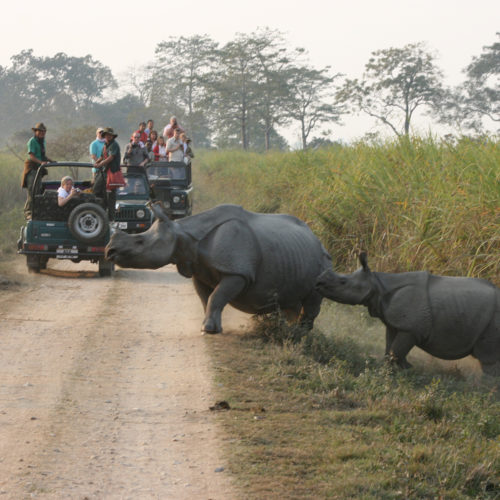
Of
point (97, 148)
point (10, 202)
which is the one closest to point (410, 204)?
point (97, 148)

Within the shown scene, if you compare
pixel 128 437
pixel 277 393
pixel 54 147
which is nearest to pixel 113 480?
pixel 128 437

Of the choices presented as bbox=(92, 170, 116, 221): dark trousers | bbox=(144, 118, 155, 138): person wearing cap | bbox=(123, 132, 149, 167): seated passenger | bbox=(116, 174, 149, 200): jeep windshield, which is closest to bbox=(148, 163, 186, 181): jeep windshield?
bbox=(123, 132, 149, 167): seated passenger

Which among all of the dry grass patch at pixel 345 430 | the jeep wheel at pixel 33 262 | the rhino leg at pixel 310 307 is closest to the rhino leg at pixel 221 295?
the dry grass patch at pixel 345 430

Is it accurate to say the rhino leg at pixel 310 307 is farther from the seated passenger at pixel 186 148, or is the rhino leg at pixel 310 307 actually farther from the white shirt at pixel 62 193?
the seated passenger at pixel 186 148

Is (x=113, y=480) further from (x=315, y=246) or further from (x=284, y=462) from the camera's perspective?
(x=315, y=246)

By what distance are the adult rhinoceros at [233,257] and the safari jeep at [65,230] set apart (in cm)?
465

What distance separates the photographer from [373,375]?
7180mm

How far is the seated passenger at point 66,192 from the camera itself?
1322 centimetres

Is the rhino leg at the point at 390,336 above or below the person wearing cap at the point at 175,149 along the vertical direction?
below

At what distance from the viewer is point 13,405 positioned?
6.02 m

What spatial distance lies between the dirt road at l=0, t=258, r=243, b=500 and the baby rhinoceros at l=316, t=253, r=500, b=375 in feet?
5.28

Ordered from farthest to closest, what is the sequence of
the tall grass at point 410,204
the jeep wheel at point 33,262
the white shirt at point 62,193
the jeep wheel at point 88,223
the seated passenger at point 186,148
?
the seated passenger at point 186,148 → the jeep wheel at point 33,262 → the white shirt at point 62,193 → the jeep wheel at point 88,223 → the tall grass at point 410,204

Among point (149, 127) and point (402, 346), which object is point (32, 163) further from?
point (149, 127)

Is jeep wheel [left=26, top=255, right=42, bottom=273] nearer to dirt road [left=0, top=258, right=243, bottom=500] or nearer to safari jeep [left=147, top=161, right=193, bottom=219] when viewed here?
dirt road [left=0, top=258, right=243, bottom=500]
